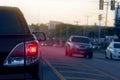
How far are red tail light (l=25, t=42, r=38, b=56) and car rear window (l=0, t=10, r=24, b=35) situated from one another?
0.40 m

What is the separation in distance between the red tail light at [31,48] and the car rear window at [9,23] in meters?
0.40

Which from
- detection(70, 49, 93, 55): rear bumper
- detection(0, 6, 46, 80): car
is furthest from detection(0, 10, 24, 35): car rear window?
detection(70, 49, 93, 55): rear bumper

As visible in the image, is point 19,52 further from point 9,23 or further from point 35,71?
point 9,23

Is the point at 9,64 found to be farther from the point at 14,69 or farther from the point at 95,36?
the point at 95,36

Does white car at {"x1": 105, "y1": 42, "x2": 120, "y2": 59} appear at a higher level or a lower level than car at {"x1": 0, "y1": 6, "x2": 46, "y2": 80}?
lower

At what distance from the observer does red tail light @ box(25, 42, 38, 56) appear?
788 centimetres

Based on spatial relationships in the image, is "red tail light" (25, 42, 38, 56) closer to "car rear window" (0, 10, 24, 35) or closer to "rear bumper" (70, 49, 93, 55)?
"car rear window" (0, 10, 24, 35)

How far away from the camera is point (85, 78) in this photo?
18.9 meters

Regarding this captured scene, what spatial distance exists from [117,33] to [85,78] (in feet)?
341

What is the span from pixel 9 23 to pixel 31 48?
84 cm

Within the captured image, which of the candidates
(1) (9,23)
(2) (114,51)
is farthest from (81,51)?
(1) (9,23)

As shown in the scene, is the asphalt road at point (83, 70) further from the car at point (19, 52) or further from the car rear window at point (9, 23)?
the car at point (19, 52)

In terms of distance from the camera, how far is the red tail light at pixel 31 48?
7.88m

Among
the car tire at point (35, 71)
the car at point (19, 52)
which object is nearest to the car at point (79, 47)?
the car at point (19, 52)
